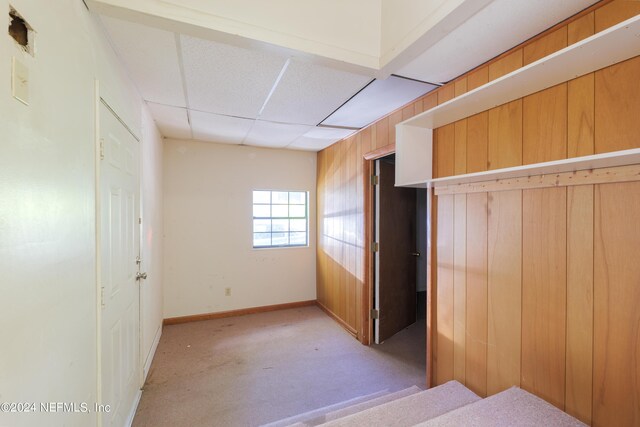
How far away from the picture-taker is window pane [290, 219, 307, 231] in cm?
449

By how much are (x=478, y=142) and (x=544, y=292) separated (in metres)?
0.98

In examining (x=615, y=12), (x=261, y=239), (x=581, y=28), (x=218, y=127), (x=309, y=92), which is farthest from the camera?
(x=261, y=239)

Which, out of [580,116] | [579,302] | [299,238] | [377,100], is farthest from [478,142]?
[299,238]

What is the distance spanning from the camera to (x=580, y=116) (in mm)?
1283

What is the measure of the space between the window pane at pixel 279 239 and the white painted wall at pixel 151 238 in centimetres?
157

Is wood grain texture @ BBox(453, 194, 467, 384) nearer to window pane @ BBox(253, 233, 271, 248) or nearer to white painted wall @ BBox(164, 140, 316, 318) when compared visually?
white painted wall @ BBox(164, 140, 316, 318)

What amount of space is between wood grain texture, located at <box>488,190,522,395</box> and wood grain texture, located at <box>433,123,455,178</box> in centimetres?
42

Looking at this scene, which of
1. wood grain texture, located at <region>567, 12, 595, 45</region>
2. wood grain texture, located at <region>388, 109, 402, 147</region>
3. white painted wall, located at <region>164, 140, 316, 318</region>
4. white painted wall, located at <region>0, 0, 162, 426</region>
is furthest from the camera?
white painted wall, located at <region>164, 140, 316, 318</region>

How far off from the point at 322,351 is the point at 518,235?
2334 millimetres

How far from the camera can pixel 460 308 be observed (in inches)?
74.1

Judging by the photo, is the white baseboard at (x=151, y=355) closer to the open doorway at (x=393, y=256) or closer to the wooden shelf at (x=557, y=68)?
the open doorway at (x=393, y=256)

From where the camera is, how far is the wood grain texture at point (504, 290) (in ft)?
5.04

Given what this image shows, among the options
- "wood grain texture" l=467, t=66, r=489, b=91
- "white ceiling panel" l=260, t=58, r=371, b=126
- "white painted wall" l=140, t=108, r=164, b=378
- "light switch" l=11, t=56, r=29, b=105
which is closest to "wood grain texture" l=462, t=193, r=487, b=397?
"wood grain texture" l=467, t=66, r=489, b=91

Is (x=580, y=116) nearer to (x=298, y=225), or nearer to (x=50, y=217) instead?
(x=50, y=217)
